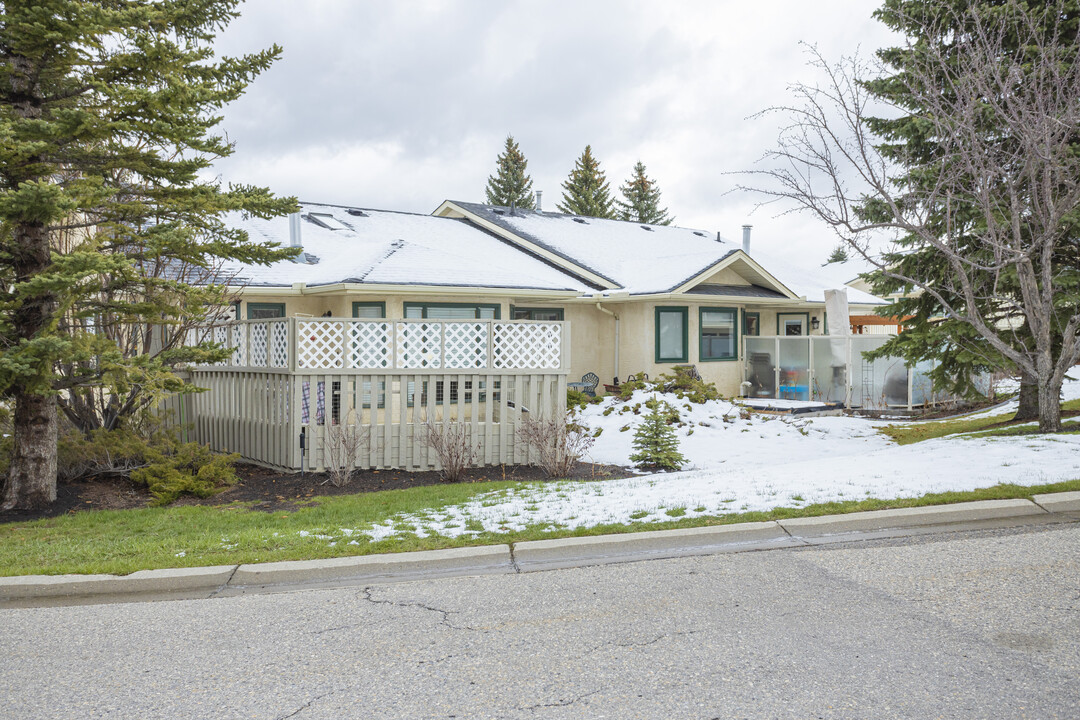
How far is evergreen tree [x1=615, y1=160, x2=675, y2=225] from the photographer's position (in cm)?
6016

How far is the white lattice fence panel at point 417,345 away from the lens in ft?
36.4

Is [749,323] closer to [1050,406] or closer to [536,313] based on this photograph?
[536,313]

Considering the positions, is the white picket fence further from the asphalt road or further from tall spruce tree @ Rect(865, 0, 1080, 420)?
tall spruce tree @ Rect(865, 0, 1080, 420)

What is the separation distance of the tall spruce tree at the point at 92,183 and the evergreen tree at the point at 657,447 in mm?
5694

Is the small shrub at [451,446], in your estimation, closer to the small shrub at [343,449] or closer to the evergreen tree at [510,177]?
the small shrub at [343,449]

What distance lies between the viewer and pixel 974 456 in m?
9.18

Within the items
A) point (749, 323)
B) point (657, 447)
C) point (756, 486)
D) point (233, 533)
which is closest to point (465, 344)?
point (657, 447)

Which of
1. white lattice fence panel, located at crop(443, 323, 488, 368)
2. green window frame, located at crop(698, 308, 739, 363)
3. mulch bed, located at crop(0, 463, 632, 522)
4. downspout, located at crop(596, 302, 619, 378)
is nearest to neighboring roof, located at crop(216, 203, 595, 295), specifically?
downspout, located at crop(596, 302, 619, 378)

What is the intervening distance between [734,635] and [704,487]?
163 inches

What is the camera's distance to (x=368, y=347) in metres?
11.0

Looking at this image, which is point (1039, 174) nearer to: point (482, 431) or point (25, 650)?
point (482, 431)

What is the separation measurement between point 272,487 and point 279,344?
6.81 feet

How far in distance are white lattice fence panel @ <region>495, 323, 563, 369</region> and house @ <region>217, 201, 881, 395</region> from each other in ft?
12.2

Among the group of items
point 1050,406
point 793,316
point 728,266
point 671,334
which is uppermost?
point 728,266
